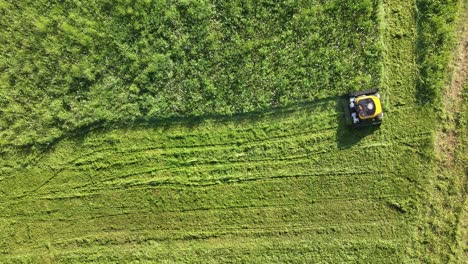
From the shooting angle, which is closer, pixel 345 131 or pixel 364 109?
pixel 364 109

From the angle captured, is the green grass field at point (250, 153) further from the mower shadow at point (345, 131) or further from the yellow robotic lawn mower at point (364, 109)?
the yellow robotic lawn mower at point (364, 109)

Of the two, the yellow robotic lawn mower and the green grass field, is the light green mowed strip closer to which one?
the green grass field

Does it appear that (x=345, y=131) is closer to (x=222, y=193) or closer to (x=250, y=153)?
(x=250, y=153)

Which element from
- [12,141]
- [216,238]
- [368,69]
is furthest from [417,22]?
[12,141]

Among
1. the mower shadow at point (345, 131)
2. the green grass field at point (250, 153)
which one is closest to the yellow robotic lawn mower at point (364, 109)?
the mower shadow at point (345, 131)

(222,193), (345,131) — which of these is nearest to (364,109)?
(345,131)
